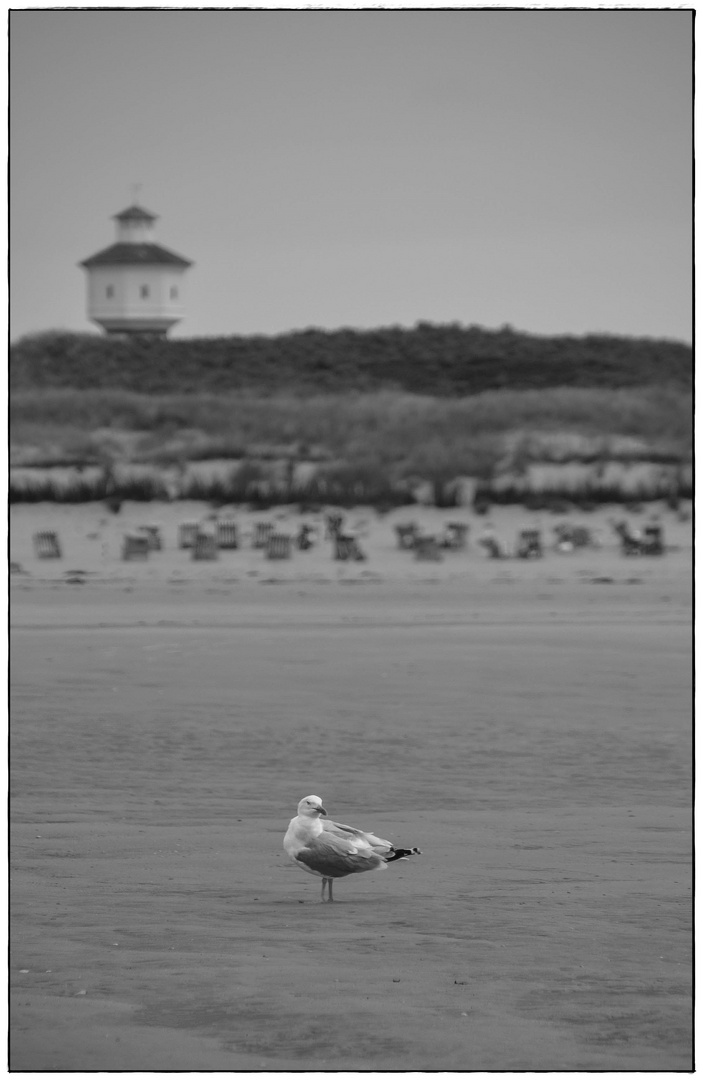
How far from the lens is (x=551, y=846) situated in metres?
6.07

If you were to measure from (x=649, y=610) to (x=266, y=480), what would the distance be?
9.48 metres

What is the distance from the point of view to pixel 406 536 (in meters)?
19.3

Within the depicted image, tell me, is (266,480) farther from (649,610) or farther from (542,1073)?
(542,1073)

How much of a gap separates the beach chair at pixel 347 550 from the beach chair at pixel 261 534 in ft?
3.11

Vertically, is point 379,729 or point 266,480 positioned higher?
point 266,480

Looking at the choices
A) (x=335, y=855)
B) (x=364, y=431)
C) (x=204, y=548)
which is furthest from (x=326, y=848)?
(x=364, y=431)

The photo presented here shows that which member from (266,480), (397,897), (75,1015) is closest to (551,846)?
(397,897)

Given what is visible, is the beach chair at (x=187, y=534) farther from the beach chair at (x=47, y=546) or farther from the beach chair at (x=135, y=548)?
the beach chair at (x=47, y=546)

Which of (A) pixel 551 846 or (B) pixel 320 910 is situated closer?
(B) pixel 320 910

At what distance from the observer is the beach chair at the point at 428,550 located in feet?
59.6

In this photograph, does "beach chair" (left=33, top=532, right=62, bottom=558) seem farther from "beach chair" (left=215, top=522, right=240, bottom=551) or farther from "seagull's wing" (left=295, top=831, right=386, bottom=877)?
"seagull's wing" (left=295, top=831, right=386, bottom=877)

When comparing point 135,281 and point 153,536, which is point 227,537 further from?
point 135,281

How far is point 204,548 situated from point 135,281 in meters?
17.3

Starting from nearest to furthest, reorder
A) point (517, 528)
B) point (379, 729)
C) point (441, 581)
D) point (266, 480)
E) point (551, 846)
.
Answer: point (551, 846)
point (379, 729)
point (441, 581)
point (517, 528)
point (266, 480)
